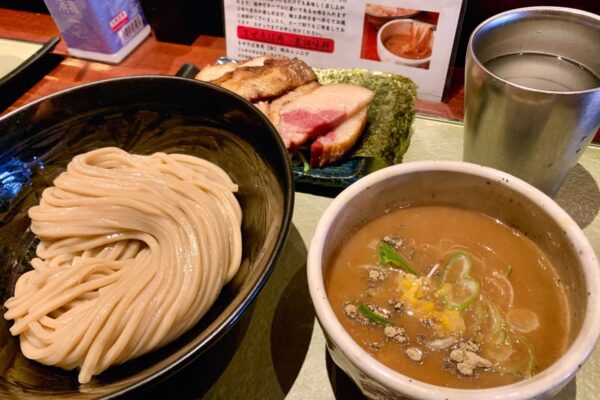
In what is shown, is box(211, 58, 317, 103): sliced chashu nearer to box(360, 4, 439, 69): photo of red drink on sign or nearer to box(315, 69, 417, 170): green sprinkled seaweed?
box(315, 69, 417, 170): green sprinkled seaweed

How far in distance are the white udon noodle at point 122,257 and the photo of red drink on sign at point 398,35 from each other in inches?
37.0

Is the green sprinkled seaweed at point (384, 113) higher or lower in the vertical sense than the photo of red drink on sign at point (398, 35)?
lower

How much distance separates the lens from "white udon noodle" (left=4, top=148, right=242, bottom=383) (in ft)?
3.75

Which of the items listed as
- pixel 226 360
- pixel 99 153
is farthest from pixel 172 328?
pixel 99 153

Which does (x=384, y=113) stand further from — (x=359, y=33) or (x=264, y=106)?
(x=264, y=106)

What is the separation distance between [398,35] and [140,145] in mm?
1127

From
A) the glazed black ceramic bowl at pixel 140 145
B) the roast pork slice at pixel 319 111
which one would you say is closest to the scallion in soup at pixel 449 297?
the glazed black ceramic bowl at pixel 140 145

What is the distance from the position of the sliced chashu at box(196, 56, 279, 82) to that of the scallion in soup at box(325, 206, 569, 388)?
1.20m

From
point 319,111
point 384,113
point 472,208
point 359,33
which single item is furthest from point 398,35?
point 472,208

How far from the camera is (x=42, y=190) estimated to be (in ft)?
5.23

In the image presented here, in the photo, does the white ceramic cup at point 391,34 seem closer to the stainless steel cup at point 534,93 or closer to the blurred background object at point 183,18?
the stainless steel cup at point 534,93

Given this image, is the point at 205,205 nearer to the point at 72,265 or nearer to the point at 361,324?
the point at 72,265

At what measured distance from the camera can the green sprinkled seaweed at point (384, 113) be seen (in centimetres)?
185

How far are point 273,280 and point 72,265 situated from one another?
0.55 metres
